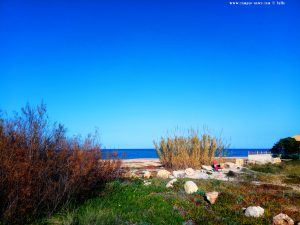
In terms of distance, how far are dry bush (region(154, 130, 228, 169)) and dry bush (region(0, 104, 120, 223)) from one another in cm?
1251

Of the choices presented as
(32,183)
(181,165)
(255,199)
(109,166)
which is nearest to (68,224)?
(32,183)

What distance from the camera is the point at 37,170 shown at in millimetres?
7020

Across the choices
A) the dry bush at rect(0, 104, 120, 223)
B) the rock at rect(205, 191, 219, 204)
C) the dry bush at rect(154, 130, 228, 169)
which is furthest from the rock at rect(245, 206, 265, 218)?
the dry bush at rect(154, 130, 228, 169)

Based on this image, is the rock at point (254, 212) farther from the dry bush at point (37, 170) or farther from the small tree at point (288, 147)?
the small tree at point (288, 147)

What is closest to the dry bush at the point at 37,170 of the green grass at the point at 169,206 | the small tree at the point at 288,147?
the green grass at the point at 169,206

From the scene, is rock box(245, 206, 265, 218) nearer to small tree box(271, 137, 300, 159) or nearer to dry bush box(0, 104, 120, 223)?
dry bush box(0, 104, 120, 223)

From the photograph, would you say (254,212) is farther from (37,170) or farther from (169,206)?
(37,170)

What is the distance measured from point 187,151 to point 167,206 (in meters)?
13.6

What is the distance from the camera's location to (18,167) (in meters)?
6.59

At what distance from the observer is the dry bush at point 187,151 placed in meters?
21.4

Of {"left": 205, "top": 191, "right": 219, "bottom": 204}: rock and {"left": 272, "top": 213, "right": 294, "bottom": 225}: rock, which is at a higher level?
{"left": 205, "top": 191, "right": 219, "bottom": 204}: rock

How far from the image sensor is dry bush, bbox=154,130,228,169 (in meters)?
21.4

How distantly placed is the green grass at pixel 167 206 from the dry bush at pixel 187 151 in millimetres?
8688

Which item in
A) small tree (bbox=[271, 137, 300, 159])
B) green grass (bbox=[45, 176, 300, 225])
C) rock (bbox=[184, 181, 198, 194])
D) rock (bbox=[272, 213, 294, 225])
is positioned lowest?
rock (bbox=[272, 213, 294, 225])
